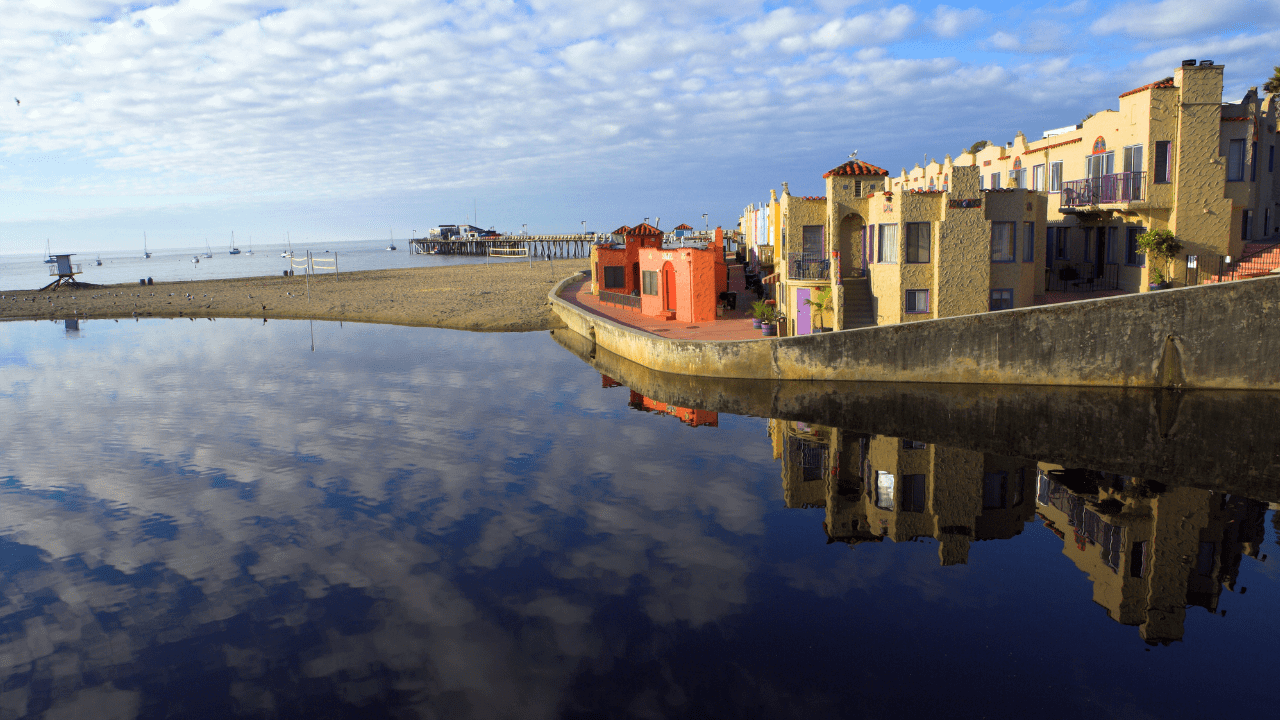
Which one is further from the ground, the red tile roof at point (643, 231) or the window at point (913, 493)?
the red tile roof at point (643, 231)

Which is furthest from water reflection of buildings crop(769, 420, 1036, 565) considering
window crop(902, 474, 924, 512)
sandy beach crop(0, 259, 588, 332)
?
sandy beach crop(0, 259, 588, 332)

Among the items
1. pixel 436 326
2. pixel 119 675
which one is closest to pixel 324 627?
pixel 119 675

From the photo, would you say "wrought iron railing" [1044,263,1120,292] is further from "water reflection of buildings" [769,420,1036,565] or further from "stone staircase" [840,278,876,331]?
"water reflection of buildings" [769,420,1036,565]

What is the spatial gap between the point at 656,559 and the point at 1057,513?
793 cm

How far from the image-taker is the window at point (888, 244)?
25938mm

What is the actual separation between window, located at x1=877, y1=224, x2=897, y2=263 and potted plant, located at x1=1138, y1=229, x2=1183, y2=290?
8.83m

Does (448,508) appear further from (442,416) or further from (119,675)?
(442,416)

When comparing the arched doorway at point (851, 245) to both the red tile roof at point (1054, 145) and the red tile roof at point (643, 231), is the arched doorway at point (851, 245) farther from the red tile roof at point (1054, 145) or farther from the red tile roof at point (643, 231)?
the red tile roof at point (643, 231)

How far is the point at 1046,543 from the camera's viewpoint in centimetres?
1330

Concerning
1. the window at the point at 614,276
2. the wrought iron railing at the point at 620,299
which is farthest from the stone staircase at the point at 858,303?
the window at the point at 614,276

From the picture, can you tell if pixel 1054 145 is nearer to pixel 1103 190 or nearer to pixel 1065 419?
A: pixel 1103 190

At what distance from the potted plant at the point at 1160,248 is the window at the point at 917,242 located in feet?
25.9

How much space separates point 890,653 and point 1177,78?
2588cm

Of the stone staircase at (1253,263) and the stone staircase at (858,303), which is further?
the stone staircase at (858,303)
